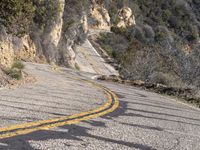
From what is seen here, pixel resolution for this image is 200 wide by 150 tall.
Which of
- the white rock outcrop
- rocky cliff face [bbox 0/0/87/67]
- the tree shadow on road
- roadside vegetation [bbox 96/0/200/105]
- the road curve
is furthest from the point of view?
the white rock outcrop

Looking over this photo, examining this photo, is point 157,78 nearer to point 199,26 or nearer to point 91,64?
point 91,64

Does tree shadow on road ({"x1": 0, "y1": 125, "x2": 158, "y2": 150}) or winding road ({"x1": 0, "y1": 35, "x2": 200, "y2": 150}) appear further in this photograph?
winding road ({"x1": 0, "y1": 35, "x2": 200, "y2": 150})

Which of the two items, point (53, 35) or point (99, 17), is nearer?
point (53, 35)

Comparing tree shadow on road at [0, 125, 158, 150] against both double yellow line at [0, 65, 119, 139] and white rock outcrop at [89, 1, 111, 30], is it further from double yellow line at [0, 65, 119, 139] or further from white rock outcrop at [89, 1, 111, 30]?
white rock outcrop at [89, 1, 111, 30]

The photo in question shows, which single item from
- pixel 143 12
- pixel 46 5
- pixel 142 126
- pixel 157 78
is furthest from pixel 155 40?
pixel 142 126

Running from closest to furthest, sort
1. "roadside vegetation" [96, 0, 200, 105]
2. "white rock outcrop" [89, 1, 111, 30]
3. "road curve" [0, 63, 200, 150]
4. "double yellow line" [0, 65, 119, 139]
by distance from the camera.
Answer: "road curve" [0, 63, 200, 150]
"double yellow line" [0, 65, 119, 139]
"roadside vegetation" [96, 0, 200, 105]
"white rock outcrop" [89, 1, 111, 30]

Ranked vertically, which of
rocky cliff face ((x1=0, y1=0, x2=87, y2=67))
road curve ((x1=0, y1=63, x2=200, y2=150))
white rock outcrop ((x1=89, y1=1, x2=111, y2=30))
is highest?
white rock outcrop ((x1=89, y1=1, x2=111, y2=30))

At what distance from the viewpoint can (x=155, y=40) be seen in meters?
93.0

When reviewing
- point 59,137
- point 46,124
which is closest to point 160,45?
point 46,124

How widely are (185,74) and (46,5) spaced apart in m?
16.2

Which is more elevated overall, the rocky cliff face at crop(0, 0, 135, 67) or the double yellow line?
the rocky cliff face at crop(0, 0, 135, 67)

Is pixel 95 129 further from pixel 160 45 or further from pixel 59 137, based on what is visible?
pixel 160 45

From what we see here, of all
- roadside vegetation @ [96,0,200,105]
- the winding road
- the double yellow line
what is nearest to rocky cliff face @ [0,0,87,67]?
roadside vegetation @ [96,0,200,105]

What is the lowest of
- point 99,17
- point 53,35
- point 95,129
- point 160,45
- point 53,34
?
point 95,129
